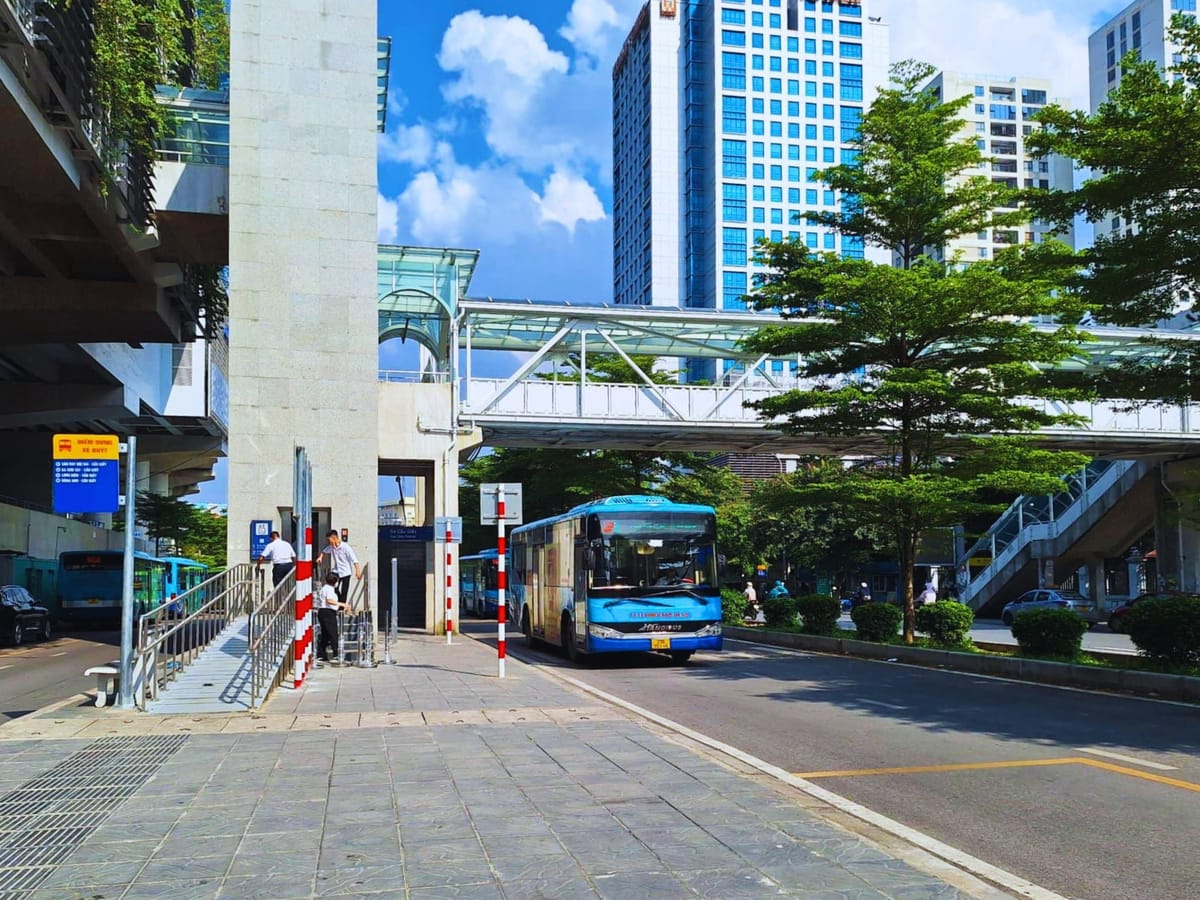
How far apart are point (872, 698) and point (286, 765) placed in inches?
310

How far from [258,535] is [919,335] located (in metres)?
15.1

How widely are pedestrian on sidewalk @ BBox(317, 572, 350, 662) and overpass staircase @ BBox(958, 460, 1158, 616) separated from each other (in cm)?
3199

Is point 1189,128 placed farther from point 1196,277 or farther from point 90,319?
point 90,319

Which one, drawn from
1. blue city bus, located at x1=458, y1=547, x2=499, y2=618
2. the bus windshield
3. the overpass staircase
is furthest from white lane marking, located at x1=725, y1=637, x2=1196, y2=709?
the overpass staircase

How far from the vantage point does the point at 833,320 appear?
21.9 metres

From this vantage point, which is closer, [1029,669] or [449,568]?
[1029,669]

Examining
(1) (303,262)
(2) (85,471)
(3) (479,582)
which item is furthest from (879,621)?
(3) (479,582)

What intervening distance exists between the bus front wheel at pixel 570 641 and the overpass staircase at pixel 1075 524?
26.8 metres

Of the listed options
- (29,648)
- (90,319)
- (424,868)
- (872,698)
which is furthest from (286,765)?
(90,319)

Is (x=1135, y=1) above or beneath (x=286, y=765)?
above

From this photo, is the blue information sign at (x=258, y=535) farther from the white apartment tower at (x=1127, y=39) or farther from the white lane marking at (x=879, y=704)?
the white apartment tower at (x=1127, y=39)

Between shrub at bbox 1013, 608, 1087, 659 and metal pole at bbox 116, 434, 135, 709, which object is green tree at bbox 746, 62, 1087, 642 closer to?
shrub at bbox 1013, 608, 1087, 659

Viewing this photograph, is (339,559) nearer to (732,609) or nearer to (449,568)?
(449,568)

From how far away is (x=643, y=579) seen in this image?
2019 cm
